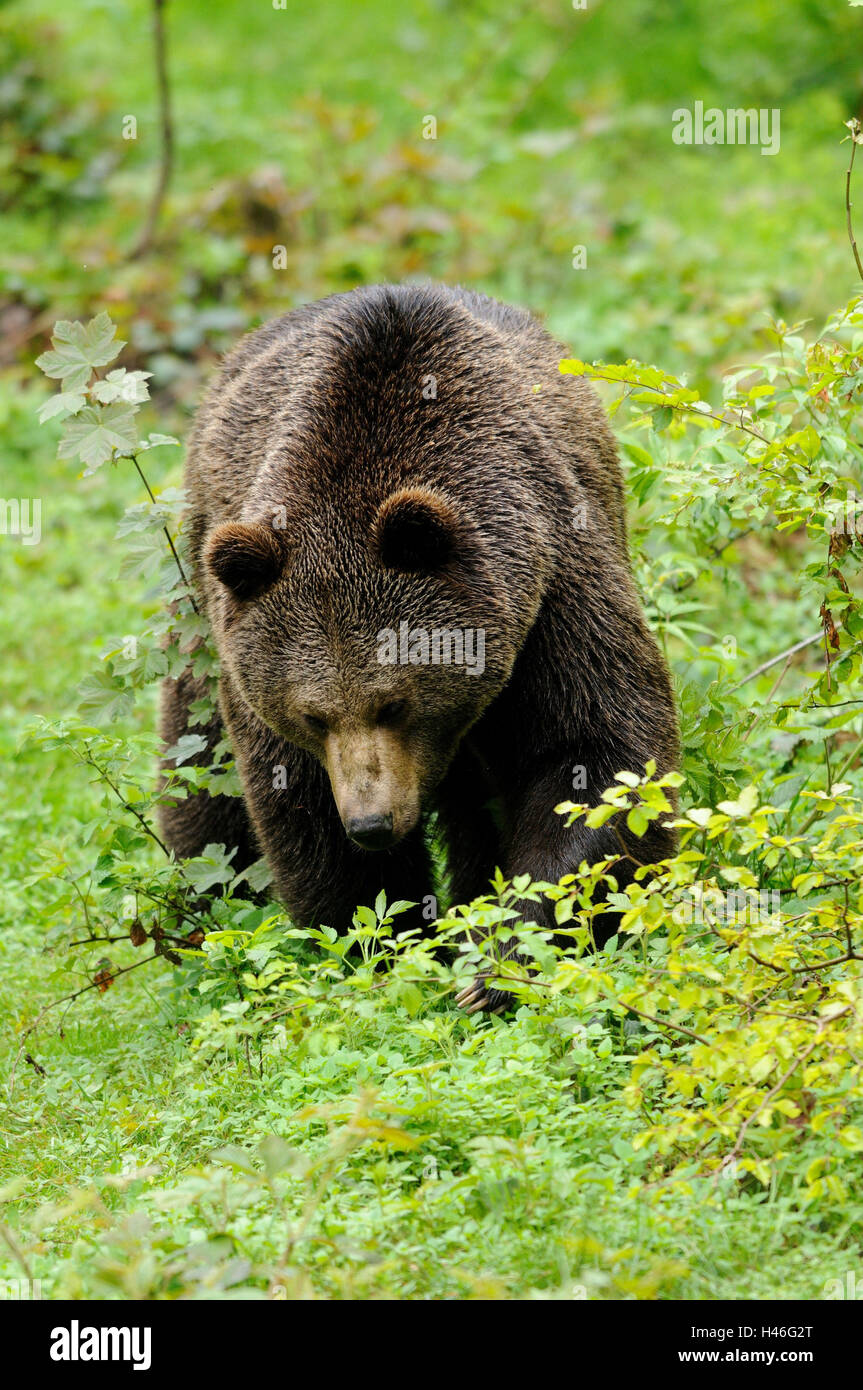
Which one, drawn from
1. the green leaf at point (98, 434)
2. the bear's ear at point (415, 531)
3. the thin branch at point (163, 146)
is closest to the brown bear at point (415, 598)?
the bear's ear at point (415, 531)

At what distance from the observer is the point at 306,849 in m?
5.89

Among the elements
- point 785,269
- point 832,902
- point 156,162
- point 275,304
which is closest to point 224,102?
point 156,162

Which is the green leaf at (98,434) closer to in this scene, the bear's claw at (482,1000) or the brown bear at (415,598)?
the brown bear at (415,598)

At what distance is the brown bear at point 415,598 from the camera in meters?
5.24

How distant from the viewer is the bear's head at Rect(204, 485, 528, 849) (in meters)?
5.17

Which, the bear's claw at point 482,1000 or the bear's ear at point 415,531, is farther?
the bear's claw at point 482,1000

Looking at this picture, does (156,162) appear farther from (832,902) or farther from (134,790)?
(832,902)

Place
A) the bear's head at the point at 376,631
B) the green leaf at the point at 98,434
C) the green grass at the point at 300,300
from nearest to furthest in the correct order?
the green grass at the point at 300,300, the bear's head at the point at 376,631, the green leaf at the point at 98,434

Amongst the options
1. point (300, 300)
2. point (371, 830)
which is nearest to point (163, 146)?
point (300, 300)

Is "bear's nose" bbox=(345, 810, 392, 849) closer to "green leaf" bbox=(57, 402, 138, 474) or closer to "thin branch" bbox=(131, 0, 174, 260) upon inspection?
"green leaf" bbox=(57, 402, 138, 474)

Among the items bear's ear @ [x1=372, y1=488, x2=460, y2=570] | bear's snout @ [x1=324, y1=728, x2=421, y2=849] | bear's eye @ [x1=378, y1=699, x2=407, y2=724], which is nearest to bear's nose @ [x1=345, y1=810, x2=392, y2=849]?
bear's snout @ [x1=324, y1=728, x2=421, y2=849]

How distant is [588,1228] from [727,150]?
1338 centimetres
